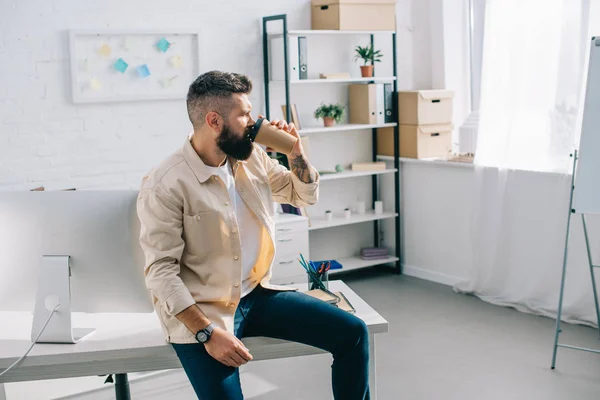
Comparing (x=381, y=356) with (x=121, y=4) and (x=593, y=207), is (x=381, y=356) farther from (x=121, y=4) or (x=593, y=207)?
(x=121, y=4)

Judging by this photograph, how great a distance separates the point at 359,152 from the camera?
18.9ft

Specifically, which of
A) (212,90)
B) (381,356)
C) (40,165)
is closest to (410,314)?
(381,356)

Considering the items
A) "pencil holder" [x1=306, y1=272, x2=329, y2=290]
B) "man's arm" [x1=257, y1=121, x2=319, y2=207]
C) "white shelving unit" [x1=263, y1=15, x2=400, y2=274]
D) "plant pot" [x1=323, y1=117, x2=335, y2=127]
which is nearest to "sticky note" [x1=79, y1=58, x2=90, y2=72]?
"white shelving unit" [x1=263, y1=15, x2=400, y2=274]

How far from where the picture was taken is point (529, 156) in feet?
15.3

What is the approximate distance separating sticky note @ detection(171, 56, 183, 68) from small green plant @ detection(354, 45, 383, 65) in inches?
51.1

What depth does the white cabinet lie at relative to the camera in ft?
15.9

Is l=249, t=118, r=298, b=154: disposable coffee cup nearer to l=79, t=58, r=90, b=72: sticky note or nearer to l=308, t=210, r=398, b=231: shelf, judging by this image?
l=79, t=58, r=90, b=72: sticky note

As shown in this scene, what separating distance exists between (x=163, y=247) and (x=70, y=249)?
284mm

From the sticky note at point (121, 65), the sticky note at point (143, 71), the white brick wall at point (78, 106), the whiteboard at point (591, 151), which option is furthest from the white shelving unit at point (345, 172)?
the whiteboard at point (591, 151)

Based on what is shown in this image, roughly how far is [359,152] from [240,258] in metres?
3.47

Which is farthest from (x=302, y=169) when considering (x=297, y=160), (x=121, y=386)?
(x=121, y=386)

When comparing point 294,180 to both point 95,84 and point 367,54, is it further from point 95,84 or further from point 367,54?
point 367,54

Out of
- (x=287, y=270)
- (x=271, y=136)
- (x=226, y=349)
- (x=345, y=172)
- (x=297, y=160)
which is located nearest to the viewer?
(x=226, y=349)

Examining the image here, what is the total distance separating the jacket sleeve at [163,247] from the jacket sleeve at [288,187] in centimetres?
47
